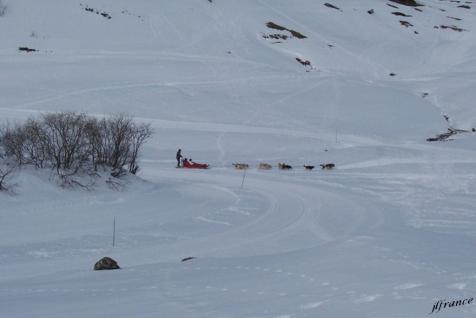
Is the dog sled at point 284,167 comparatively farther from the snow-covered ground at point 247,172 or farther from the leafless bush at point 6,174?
the leafless bush at point 6,174

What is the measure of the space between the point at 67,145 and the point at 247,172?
9.26 m

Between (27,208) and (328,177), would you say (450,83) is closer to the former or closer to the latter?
(328,177)

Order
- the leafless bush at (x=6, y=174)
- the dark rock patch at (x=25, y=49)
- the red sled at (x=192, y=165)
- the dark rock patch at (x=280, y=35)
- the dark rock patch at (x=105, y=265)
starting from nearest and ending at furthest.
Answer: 1. the dark rock patch at (x=105, y=265)
2. the leafless bush at (x=6, y=174)
3. the red sled at (x=192, y=165)
4. the dark rock patch at (x=25, y=49)
5. the dark rock patch at (x=280, y=35)

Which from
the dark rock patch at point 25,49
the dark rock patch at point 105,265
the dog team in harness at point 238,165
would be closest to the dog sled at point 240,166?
the dog team in harness at point 238,165

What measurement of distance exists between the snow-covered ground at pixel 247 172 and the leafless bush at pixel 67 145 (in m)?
0.93

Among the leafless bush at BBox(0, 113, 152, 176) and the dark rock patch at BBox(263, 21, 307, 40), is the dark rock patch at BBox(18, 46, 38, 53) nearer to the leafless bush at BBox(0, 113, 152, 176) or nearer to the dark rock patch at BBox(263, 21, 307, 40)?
the dark rock patch at BBox(263, 21, 307, 40)

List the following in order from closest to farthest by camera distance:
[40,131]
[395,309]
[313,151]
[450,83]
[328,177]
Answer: [395,309] < [40,131] < [328,177] < [313,151] < [450,83]

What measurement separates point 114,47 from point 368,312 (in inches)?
1762

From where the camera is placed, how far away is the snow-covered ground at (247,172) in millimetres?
7625

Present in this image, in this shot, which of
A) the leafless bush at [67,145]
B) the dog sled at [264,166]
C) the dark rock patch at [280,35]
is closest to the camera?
the leafless bush at [67,145]

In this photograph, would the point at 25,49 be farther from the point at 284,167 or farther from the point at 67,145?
the point at 67,145

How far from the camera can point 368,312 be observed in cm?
611

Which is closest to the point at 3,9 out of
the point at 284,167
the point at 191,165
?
the point at 191,165

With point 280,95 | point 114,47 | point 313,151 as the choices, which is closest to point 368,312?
point 313,151
